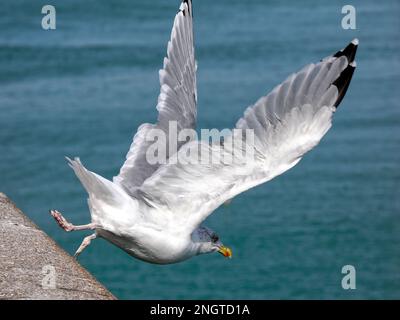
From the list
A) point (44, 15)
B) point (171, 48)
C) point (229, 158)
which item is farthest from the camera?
point (44, 15)

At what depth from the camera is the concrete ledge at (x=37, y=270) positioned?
15.8 ft

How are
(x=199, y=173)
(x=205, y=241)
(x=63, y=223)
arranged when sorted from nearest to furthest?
1. (x=199, y=173)
2. (x=63, y=223)
3. (x=205, y=241)

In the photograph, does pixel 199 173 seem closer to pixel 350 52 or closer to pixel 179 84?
pixel 350 52

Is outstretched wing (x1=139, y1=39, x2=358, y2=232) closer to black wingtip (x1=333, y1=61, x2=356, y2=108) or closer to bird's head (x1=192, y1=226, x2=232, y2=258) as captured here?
black wingtip (x1=333, y1=61, x2=356, y2=108)

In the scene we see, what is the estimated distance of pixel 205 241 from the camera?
5.91 meters

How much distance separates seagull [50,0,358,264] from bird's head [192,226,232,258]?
0.01 metres

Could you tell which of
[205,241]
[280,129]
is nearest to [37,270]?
[205,241]

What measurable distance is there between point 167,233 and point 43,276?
2.14ft

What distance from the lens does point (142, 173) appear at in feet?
18.4

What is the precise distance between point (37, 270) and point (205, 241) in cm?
115

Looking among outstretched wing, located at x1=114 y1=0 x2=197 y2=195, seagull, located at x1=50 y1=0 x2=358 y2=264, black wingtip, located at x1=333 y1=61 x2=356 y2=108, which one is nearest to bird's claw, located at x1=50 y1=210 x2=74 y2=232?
seagull, located at x1=50 y1=0 x2=358 y2=264

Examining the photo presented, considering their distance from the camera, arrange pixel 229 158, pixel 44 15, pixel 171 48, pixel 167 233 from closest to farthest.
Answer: pixel 229 158 → pixel 167 233 → pixel 171 48 → pixel 44 15
